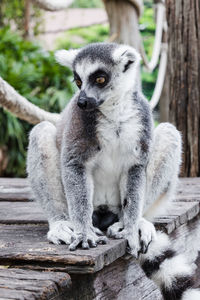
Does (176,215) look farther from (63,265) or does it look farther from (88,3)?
(88,3)

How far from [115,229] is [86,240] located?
34cm

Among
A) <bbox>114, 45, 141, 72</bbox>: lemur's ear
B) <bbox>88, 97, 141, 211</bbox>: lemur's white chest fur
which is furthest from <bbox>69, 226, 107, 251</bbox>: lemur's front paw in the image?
<bbox>114, 45, 141, 72</bbox>: lemur's ear

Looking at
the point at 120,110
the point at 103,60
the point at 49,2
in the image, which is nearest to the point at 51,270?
the point at 120,110

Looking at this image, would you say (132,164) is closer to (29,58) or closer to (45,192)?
(45,192)

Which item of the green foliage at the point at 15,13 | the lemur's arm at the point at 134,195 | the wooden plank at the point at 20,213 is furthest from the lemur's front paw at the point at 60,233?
the green foliage at the point at 15,13

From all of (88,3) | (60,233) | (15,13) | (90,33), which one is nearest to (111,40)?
(60,233)

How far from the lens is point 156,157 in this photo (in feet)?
9.84

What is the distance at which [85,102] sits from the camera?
2.63m

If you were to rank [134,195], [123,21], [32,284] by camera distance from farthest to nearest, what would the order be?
[123,21] → [134,195] → [32,284]

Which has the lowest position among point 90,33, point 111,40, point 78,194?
point 90,33

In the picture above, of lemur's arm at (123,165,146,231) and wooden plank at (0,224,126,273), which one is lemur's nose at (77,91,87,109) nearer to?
lemur's arm at (123,165,146,231)

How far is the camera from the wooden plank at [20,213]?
10.1 ft

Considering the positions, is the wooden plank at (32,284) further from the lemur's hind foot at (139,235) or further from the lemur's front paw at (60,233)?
the lemur's hind foot at (139,235)

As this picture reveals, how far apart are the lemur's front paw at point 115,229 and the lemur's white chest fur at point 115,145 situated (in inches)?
8.1
